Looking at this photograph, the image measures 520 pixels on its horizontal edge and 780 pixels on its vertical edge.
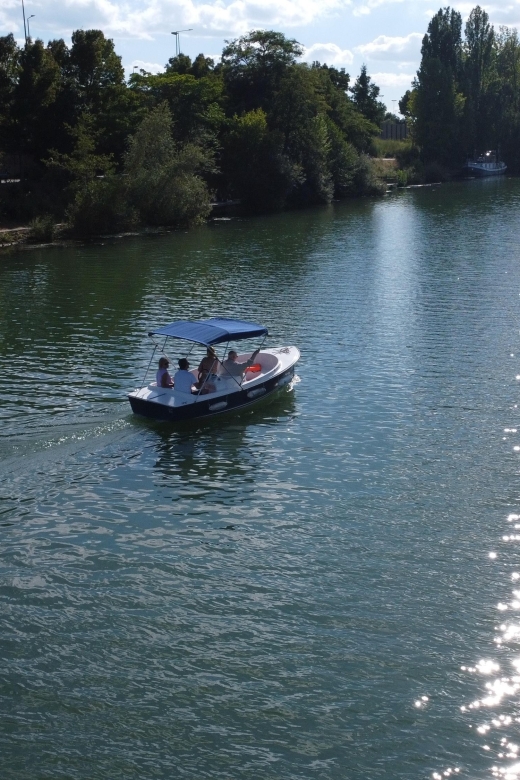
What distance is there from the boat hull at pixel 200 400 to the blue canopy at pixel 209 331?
131 centimetres

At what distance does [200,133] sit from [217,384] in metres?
57.5

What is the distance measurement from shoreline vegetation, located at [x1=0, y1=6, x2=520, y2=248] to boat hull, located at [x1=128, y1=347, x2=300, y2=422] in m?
38.4

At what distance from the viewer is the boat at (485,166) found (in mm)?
123188

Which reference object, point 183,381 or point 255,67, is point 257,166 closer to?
point 255,67

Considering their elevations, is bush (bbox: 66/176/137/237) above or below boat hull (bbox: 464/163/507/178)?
below

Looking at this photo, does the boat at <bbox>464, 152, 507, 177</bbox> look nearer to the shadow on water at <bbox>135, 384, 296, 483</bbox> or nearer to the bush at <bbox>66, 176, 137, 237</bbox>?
the bush at <bbox>66, 176, 137, 237</bbox>

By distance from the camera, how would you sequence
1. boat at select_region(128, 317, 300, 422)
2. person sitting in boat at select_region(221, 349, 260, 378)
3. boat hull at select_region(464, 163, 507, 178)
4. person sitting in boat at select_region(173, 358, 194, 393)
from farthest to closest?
1. boat hull at select_region(464, 163, 507, 178)
2. person sitting in boat at select_region(221, 349, 260, 378)
3. person sitting in boat at select_region(173, 358, 194, 393)
4. boat at select_region(128, 317, 300, 422)

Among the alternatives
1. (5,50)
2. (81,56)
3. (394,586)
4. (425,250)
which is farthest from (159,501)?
(81,56)

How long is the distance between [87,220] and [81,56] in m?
16.6

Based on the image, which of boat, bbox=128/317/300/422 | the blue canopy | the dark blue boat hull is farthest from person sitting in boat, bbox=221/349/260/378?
the dark blue boat hull

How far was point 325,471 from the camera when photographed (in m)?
20.1

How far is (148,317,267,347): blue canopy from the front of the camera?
24.0m

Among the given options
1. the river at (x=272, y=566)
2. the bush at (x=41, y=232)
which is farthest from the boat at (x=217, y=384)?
the bush at (x=41, y=232)

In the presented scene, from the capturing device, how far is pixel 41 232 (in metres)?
59.7
